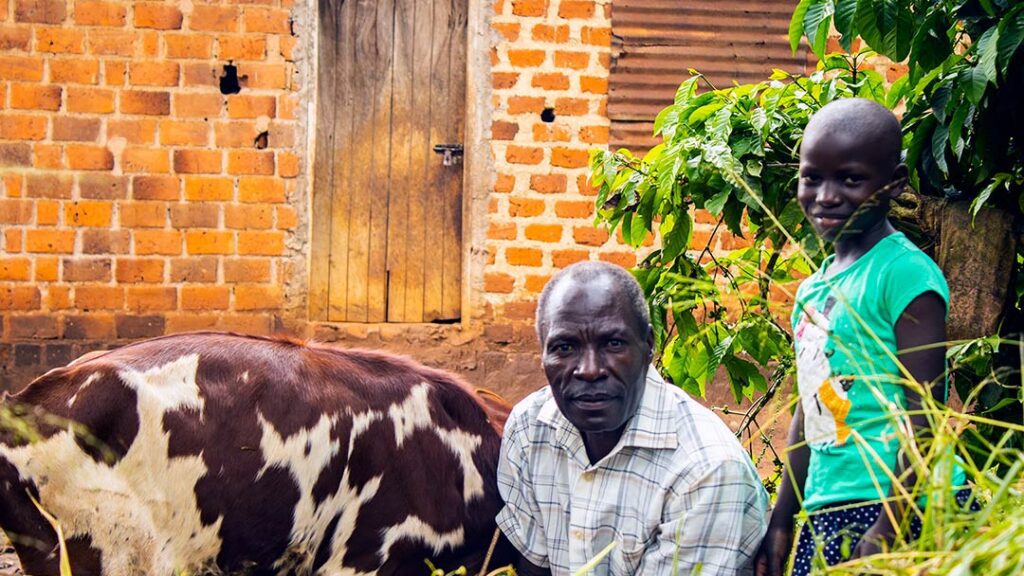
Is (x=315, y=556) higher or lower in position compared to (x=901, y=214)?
lower

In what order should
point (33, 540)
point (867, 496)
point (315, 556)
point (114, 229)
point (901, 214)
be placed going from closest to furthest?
point (867, 496), point (33, 540), point (315, 556), point (901, 214), point (114, 229)

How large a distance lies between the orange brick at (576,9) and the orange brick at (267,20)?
151 cm

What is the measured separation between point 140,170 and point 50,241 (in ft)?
1.98

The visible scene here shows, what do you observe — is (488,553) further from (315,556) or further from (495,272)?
(495,272)

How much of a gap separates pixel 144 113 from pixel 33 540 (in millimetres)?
4219

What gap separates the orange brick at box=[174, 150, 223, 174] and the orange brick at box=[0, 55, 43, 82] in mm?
822

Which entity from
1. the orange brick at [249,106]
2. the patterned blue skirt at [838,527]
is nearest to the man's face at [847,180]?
the patterned blue skirt at [838,527]

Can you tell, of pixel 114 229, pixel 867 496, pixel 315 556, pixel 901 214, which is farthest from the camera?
pixel 114 229

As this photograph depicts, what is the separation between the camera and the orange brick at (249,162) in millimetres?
6852

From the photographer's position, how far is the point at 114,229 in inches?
266

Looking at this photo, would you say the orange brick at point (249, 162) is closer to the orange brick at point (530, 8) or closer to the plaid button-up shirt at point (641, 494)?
the orange brick at point (530, 8)

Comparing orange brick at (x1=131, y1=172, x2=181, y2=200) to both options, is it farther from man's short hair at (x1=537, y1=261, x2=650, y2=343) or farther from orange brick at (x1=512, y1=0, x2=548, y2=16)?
man's short hair at (x1=537, y1=261, x2=650, y2=343)

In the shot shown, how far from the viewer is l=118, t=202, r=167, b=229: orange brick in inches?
267

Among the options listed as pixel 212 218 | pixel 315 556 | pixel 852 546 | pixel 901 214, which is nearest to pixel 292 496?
pixel 315 556
